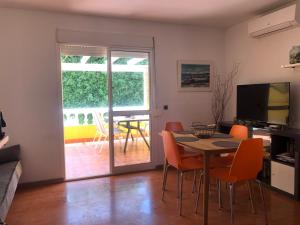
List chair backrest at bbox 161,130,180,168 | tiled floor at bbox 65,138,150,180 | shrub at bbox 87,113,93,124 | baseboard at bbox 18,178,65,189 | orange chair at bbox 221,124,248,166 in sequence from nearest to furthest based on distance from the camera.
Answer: chair backrest at bbox 161,130,180,168
orange chair at bbox 221,124,248,166
baseboard at bbox 18,178,65,189
tiled floor at bbox 65,138,150,180
shrub at bbox 87,113,93,124

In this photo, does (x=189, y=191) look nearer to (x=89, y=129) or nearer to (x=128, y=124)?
(x=128, y=124)

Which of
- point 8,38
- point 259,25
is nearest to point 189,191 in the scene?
point 259,25

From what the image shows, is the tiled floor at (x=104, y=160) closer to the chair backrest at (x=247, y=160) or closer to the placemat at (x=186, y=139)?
the placemat at (x=186, y=139)

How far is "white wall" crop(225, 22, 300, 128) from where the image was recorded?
3436 millimetres

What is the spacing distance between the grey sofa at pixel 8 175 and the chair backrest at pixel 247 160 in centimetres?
193

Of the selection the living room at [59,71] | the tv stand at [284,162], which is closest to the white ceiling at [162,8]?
the living room at [59,71]

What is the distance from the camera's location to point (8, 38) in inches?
135

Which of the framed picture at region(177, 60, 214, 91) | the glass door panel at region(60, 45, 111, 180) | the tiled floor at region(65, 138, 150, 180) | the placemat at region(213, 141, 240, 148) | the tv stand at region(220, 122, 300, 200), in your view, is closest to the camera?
the placemat at region(213, 141, 240, 148)

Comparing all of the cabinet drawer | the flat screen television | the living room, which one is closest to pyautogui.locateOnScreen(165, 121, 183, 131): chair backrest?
the living room

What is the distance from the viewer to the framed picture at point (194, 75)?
14.6ft

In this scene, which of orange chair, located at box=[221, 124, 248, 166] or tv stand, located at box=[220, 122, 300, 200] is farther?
orange chair, located at box=[221, 124, 248, 166]

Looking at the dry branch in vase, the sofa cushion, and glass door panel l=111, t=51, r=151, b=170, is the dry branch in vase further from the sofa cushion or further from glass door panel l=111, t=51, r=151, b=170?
the sofa cushion

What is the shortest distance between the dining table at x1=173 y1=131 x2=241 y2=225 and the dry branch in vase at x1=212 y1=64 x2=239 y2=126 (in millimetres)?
1737

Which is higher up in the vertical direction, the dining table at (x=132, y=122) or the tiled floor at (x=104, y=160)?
the dining table at (x=132, y=122)
